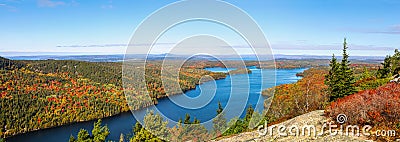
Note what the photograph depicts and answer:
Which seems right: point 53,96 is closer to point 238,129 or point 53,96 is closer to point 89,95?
point 89,95

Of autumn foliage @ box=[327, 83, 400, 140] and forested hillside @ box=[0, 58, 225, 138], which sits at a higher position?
autumn foliage @ box=[327, 83, 400, 140]

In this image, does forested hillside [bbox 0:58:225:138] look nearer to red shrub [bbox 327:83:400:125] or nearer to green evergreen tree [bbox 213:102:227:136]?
green evergreen tree [bbox 213:102:227:136]

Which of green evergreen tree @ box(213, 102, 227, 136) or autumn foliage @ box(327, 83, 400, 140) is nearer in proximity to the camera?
green evergreen tree @ box(213, 102, 227, 136)

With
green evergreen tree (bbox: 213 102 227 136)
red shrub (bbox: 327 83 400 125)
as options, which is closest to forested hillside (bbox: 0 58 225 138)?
green evergreen tree (bbox: 213 102 227 136)

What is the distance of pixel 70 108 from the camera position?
95312 millimetres

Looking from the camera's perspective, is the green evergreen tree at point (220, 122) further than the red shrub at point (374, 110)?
No

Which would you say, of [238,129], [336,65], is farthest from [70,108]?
[336,65]

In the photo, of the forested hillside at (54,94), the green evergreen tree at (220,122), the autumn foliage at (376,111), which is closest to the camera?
the green evergreen tree at (220,122)

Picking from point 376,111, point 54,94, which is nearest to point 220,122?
point 376,111

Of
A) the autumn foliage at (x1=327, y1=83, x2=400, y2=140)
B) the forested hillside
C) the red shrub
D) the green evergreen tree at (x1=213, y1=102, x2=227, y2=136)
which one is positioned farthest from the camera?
the forested hillside

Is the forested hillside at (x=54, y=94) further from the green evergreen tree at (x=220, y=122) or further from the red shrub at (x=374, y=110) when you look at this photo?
the red shrub at (x=374, y=110)

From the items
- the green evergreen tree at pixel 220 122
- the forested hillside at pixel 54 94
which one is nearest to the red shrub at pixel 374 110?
the green evergreen tree at pixel 220 122

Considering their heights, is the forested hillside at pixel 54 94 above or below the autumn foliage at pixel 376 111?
below

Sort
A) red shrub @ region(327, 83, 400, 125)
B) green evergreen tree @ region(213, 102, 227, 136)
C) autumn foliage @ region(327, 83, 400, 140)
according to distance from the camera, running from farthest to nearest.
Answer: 1. red shrub @ region(327, 83, 400, 125)
2. autumn foliage @ region(327, 83, 400, 140)
3. green evergreen tree @ region(213, 102, 227, 136)
